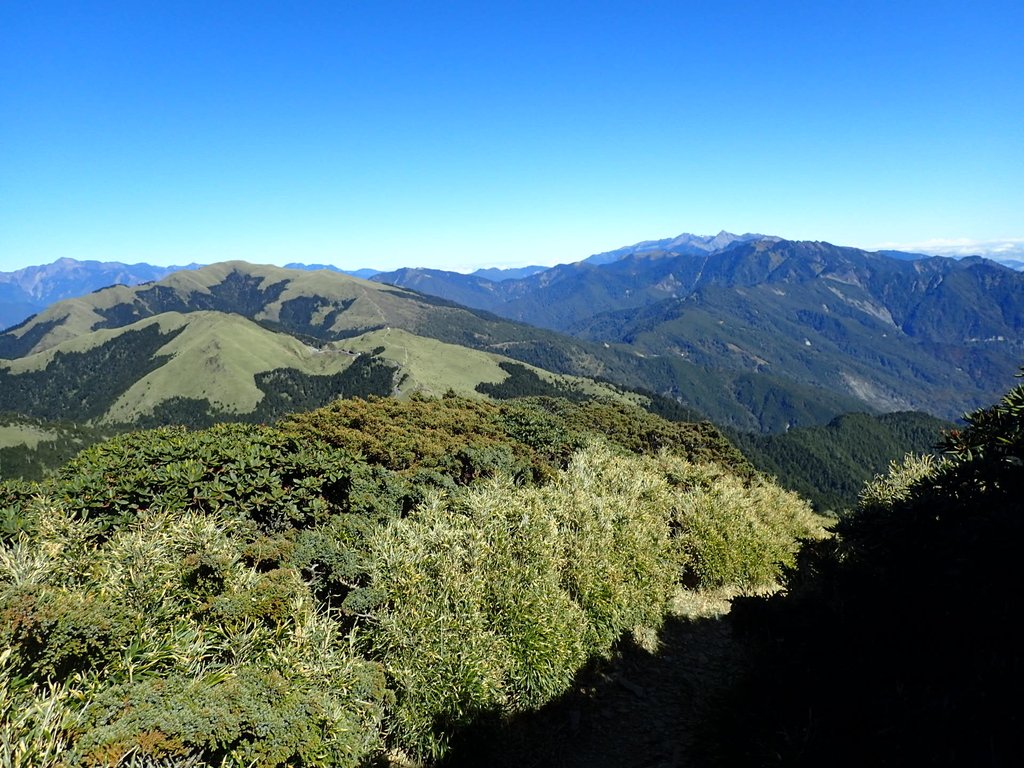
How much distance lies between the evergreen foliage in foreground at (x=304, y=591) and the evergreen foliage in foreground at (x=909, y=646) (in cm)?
672

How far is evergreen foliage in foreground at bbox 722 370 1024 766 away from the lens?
541cm

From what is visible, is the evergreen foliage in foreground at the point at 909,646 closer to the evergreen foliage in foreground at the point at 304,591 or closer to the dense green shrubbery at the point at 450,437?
the evergreen foliage in foreground at the point at 304,591

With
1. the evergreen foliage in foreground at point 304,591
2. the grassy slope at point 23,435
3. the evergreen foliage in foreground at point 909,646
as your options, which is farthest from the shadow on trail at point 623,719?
the grassy slope at point 23,435

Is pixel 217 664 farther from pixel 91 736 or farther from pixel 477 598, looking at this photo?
pixel 477 598

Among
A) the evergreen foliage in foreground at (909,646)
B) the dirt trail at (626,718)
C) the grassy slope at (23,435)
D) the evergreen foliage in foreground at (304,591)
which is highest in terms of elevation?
the evergreen foliage in foreground at (909,646)

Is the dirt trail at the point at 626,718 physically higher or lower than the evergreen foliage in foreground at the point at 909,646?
lower

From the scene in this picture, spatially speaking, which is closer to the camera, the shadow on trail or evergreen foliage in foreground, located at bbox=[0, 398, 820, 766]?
evergreen foliage in foreground, located at bbox=[0, 398, 820, 766]

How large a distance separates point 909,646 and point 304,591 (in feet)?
43.2

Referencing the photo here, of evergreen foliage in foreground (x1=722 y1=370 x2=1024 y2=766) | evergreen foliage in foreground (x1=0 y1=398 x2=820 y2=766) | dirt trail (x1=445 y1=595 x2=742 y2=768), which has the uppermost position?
evergreen foliage in foreground (x1=722 y1=370 x2=1024 y2=766)

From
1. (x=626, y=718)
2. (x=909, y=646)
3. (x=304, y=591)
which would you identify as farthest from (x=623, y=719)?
(x=304, y=591)

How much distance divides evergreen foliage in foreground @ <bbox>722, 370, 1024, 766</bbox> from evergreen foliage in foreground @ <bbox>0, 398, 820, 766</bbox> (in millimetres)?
6725

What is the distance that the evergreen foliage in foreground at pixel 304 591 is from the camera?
8656 millimetres

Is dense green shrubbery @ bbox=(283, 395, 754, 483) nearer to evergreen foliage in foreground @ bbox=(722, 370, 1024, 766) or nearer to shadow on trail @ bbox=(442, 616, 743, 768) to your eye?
shadow on trail @ bbox=(442, 616, 743, 768)

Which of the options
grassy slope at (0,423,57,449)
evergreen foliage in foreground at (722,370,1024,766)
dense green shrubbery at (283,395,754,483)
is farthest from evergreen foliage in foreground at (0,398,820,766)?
grassy slope at (0,423,57,449)
